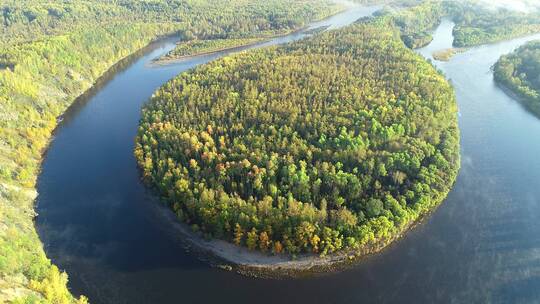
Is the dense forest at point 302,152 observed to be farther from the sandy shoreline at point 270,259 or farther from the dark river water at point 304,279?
the dark river water at point 304,279

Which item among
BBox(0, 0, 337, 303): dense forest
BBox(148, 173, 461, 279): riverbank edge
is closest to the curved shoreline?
BBox(148, 173, 461, 279): riverbank edge

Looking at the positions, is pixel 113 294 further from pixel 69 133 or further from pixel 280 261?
pixel 69 133

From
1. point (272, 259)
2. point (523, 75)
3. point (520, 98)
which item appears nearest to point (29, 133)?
point (272, 259)

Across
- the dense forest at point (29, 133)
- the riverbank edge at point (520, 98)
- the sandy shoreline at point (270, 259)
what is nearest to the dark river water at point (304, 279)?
the sandy shoreline at point (270, 259)

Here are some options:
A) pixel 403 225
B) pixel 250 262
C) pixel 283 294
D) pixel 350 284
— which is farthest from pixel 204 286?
pixel 403 225

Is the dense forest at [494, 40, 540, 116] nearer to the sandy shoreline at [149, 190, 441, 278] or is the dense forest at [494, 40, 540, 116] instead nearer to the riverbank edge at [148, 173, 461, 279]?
the riverbank edge at [148, 173, 461, 279]

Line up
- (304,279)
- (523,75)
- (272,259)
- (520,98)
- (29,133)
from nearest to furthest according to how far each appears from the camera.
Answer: (304,279) → (272,259) → (29,133) → (520,98) → (523,75)

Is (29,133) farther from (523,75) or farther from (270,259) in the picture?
(523,75)
